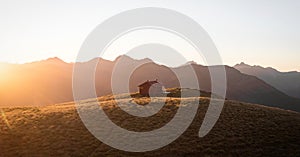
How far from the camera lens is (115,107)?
188 ft

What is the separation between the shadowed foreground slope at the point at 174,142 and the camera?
1439 inches

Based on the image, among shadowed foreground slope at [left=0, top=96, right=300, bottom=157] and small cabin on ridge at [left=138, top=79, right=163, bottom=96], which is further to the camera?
small cabin on ridge at [left=138, top=79, right=163, bottom=96]

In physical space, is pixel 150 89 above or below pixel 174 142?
above

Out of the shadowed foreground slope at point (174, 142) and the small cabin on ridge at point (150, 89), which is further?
the small cabin on ridge at point (150, 89)

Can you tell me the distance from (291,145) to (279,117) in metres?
13.1

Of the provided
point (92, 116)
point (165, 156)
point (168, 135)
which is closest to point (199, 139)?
point (168, 135)

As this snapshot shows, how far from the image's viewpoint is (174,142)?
39.2m

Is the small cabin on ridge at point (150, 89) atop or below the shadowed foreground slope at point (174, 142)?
atop

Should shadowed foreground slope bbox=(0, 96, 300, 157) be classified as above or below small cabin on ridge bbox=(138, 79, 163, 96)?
below

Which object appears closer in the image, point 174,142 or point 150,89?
point 174,142

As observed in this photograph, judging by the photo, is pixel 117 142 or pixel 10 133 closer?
pixel 117 142

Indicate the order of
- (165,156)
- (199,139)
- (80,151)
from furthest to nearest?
1. (199,139)
2. (80,151)
3. (165,156)

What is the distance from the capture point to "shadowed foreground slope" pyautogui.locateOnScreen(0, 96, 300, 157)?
36.6 m

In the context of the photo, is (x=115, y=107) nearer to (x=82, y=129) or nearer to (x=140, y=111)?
(x=140, y=111)
